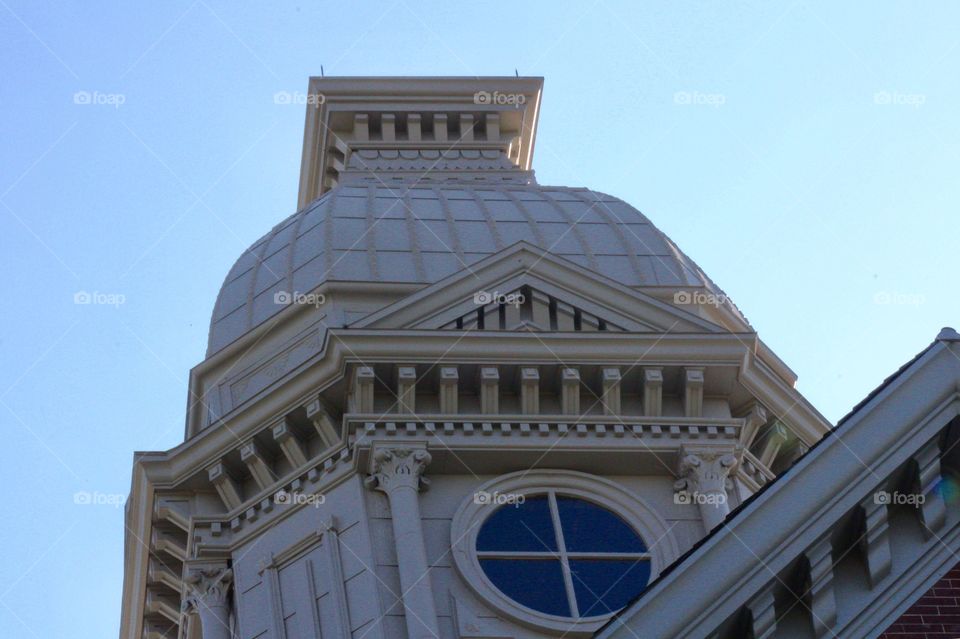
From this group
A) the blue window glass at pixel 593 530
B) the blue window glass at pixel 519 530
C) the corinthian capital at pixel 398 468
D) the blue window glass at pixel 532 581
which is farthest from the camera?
the corinthian capital at pixel 398 468

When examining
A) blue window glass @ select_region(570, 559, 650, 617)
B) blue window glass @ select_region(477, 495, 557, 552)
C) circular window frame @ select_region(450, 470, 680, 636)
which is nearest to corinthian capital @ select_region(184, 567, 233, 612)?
circular window frame @ select_region(450, 470, 680, 636)

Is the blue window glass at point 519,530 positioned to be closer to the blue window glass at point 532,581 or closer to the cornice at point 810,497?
the blue window glass at point 532,581

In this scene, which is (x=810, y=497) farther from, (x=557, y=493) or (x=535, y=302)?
(x=535, y=302)

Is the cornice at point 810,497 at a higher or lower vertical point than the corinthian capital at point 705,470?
lower

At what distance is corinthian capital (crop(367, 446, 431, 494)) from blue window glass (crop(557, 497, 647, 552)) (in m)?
1.73

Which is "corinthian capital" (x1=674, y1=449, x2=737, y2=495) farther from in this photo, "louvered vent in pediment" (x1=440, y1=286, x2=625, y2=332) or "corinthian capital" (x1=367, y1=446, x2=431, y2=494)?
"corinthian capital" (x1=367, y1=446, x2=431, y2=494)

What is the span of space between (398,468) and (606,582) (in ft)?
9.33

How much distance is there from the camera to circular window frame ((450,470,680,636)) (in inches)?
902

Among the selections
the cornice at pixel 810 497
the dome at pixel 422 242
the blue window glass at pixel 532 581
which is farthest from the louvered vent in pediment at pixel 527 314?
the cornice at pixel 810 497

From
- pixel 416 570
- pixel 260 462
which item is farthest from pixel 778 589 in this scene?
pixel 260 462

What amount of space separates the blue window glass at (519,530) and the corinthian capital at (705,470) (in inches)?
71.6

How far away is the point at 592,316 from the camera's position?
1065 inches

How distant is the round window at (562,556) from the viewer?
23.5m

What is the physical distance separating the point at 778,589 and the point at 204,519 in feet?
39.2
